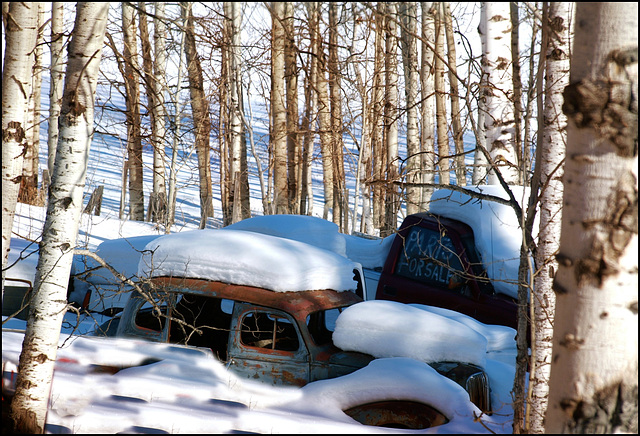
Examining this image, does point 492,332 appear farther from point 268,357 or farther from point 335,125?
point 335,125

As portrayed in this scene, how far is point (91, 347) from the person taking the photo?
3.99 m

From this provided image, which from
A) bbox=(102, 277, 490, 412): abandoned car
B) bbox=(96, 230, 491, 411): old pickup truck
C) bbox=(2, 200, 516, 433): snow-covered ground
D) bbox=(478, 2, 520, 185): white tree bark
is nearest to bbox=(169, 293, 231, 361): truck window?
bbox=(96, 230, 491, 411): old pickup truck

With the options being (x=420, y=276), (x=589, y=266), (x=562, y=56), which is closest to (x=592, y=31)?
(x=589, y=266)

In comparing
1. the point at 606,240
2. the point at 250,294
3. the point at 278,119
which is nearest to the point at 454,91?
the point at 278,119

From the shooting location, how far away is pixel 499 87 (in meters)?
6.07

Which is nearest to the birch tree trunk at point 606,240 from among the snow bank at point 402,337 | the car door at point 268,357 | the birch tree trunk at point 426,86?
the snow bank at point 402,337

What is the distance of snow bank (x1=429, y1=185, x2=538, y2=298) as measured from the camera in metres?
5.54

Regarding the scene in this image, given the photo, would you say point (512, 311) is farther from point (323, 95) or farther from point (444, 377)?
point (323, 95)

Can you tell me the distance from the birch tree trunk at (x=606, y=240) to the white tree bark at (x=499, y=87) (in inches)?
157

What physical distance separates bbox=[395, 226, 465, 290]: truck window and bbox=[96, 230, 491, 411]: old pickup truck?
1715 millimetres

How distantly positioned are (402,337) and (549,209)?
1433mm

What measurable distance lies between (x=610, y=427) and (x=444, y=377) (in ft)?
6.71

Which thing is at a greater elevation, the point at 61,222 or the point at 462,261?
the point at 61,222

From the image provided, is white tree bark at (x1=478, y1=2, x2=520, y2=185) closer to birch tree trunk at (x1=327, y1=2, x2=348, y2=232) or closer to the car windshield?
the car windshield
